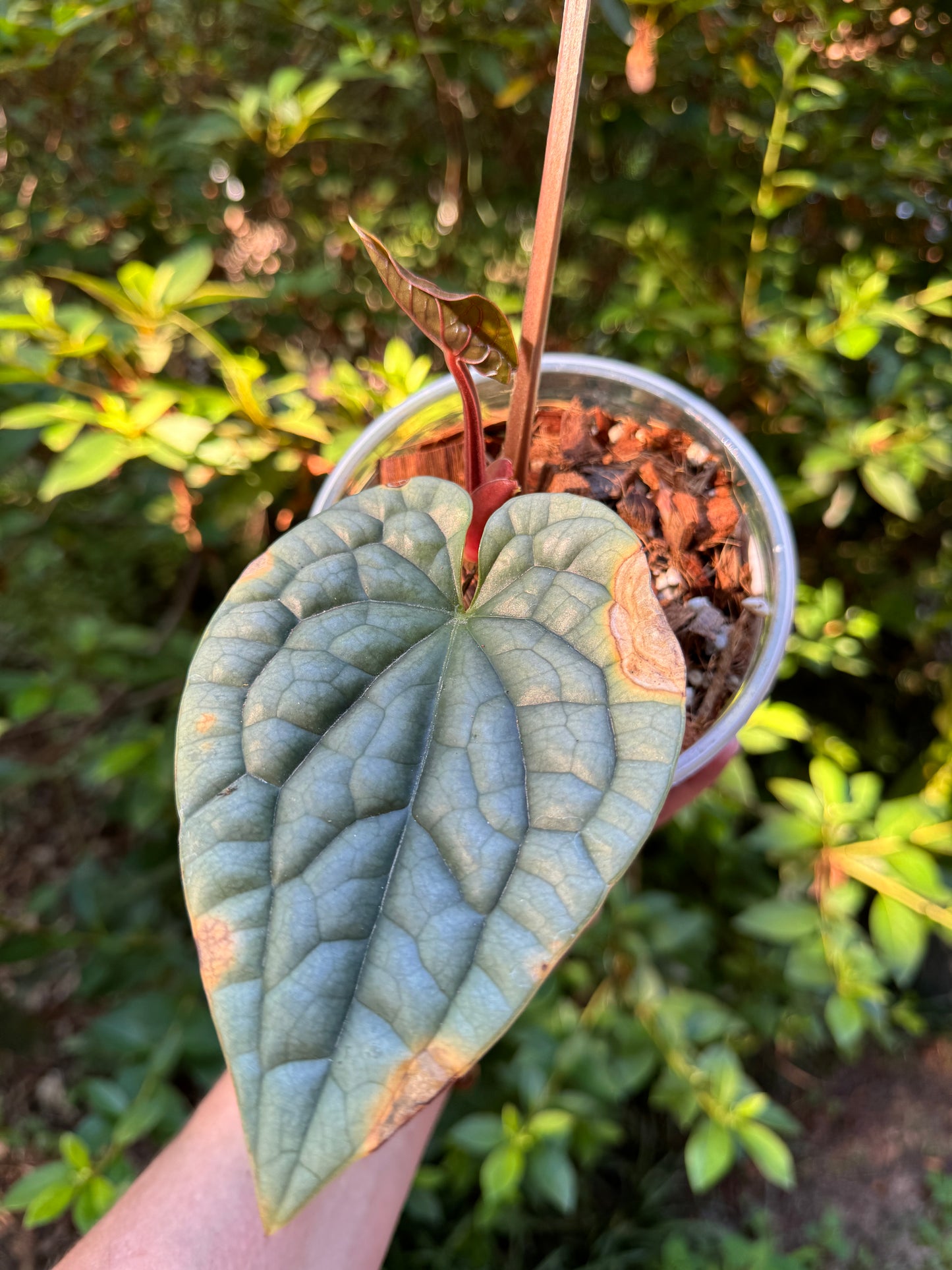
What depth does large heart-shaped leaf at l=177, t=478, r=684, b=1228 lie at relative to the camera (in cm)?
31

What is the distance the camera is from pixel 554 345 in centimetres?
139

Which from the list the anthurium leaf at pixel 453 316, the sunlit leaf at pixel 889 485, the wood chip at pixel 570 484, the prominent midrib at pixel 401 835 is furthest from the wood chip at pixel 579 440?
the sunlit leaf at pixel 889 485

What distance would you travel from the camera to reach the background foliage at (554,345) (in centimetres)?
91

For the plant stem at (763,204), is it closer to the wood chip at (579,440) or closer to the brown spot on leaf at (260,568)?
the wood chip at (579,440)

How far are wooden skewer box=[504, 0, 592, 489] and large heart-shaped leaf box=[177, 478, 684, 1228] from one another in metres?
0.10

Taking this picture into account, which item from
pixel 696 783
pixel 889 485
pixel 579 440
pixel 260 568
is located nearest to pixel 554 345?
pixel 889 485

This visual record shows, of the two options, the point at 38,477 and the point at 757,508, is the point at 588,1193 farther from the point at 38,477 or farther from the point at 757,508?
the point at 38,477

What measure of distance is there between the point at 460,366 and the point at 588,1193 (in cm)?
136

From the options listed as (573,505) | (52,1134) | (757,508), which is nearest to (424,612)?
(573,505)

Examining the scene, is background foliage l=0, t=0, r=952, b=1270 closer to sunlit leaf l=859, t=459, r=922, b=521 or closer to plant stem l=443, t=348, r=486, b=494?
sunlit leaf l=859, t=459, r=922, b=521

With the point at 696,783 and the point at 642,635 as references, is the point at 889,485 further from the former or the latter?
the point at 642,635

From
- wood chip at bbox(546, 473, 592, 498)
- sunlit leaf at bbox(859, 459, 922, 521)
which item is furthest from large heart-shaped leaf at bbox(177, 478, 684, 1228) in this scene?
sunlit leaf at bbox(859, 459, 922, 521)

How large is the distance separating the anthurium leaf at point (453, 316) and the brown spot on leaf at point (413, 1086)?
14.1 inches

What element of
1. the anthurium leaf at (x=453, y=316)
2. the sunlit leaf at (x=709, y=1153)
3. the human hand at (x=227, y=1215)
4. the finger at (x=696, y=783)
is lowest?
the sunlit leaf at (x=709, y=1153)
